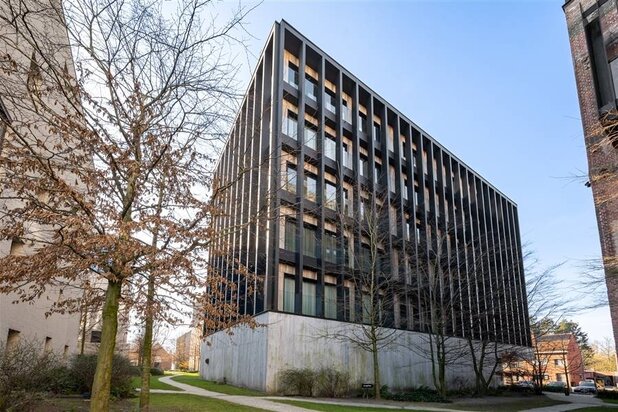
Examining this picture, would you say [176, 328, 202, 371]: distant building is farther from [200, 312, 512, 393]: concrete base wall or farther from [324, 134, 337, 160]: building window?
[324, 134, 337, 160]: building window

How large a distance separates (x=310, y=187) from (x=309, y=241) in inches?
141

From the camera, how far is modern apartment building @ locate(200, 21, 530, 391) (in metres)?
24.7

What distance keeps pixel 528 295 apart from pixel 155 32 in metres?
33.4

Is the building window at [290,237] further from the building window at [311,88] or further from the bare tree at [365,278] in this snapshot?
the building window at [311,88]

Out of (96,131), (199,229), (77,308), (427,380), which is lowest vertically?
(427,380)

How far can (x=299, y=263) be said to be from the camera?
1025 inches

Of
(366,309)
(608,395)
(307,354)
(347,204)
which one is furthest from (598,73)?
(608,395)

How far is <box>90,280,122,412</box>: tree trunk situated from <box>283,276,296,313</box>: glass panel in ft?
54.2

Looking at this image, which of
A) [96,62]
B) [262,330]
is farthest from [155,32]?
[262,330]

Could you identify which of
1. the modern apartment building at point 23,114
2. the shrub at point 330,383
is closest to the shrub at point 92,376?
the modern apartment building at point 23,114

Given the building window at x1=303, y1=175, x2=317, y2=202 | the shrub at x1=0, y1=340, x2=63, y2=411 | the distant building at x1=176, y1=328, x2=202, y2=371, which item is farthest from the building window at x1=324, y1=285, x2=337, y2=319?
the distant building at x1=176, y1=328, x2=202, y2=371

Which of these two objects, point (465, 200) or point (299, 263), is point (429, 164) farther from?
point (299, 263)

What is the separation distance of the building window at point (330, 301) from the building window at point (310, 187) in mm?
5772

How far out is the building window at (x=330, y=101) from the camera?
103 feet
